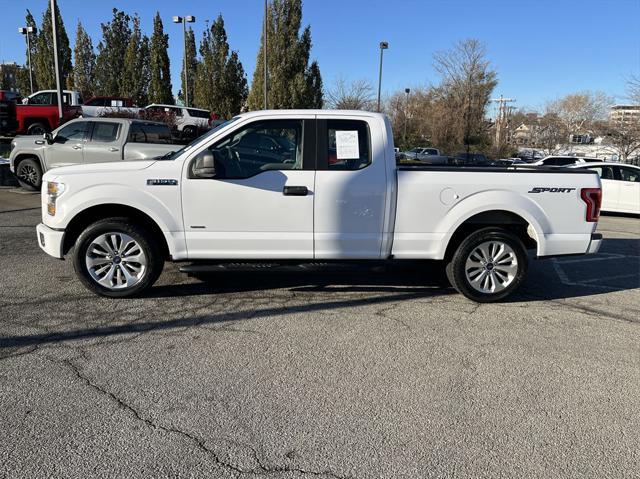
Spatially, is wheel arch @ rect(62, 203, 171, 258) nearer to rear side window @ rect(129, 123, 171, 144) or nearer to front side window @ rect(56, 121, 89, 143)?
rear side window @ rect(129, 123, 171, 144)

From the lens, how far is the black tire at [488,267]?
5.36 metres

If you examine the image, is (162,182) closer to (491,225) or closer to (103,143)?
(491,225)

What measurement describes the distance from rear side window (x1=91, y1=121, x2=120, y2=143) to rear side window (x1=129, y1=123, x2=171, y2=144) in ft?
1.21

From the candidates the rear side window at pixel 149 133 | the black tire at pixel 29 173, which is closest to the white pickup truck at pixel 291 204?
the rear side window at pixel 149 133

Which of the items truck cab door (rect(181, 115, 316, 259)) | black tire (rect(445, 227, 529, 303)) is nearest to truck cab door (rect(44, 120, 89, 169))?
truck cab door (rect(181, 115, 316, 259))

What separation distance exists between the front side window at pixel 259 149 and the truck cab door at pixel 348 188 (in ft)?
0.86

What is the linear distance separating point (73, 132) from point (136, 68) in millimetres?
27306

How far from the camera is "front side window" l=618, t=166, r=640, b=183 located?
1370 centimetres

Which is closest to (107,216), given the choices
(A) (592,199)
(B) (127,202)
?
(B) (127,202)

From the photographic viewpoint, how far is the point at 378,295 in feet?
18.5

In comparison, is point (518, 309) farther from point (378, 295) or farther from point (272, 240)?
point (272, 240)

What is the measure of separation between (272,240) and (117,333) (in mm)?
1669

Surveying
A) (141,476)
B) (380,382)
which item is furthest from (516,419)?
(141,476)

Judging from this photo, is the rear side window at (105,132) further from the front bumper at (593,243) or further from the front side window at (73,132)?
the front bumper at (593,243)
